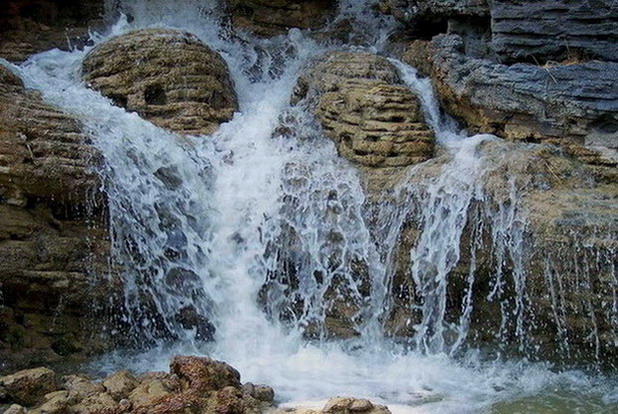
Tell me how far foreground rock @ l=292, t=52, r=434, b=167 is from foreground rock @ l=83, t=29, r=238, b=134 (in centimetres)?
136

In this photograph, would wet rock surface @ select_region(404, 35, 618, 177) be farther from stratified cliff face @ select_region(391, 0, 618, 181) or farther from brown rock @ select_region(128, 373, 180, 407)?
brown rock @ select_region(128, 373, 180, 407)

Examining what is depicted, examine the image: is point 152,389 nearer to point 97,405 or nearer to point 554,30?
point 97,405

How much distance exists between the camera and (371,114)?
9.78 m

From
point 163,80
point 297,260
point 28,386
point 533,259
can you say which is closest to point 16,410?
point 28,386

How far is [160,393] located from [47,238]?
2.57m

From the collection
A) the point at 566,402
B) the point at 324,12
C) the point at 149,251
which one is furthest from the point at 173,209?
the point at 324,12

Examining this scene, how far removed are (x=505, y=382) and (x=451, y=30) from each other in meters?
5.76

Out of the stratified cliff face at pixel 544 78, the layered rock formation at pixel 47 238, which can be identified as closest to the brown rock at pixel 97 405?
the layered rock formation at pixel 47 238

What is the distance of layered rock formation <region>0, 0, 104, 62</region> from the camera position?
41.0 feet

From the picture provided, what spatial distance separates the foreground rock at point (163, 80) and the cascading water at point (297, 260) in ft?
2.65

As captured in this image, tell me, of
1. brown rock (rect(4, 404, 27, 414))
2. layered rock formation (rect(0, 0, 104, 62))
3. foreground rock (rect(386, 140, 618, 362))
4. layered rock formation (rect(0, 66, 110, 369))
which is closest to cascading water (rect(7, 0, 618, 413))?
foreground rock (rect(386, 140, 618, 362))

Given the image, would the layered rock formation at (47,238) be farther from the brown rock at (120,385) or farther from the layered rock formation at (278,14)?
the layered rock formation at (278,14)

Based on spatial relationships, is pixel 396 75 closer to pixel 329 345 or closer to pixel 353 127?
pixel 353 127

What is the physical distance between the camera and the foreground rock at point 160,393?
6.37 meters
